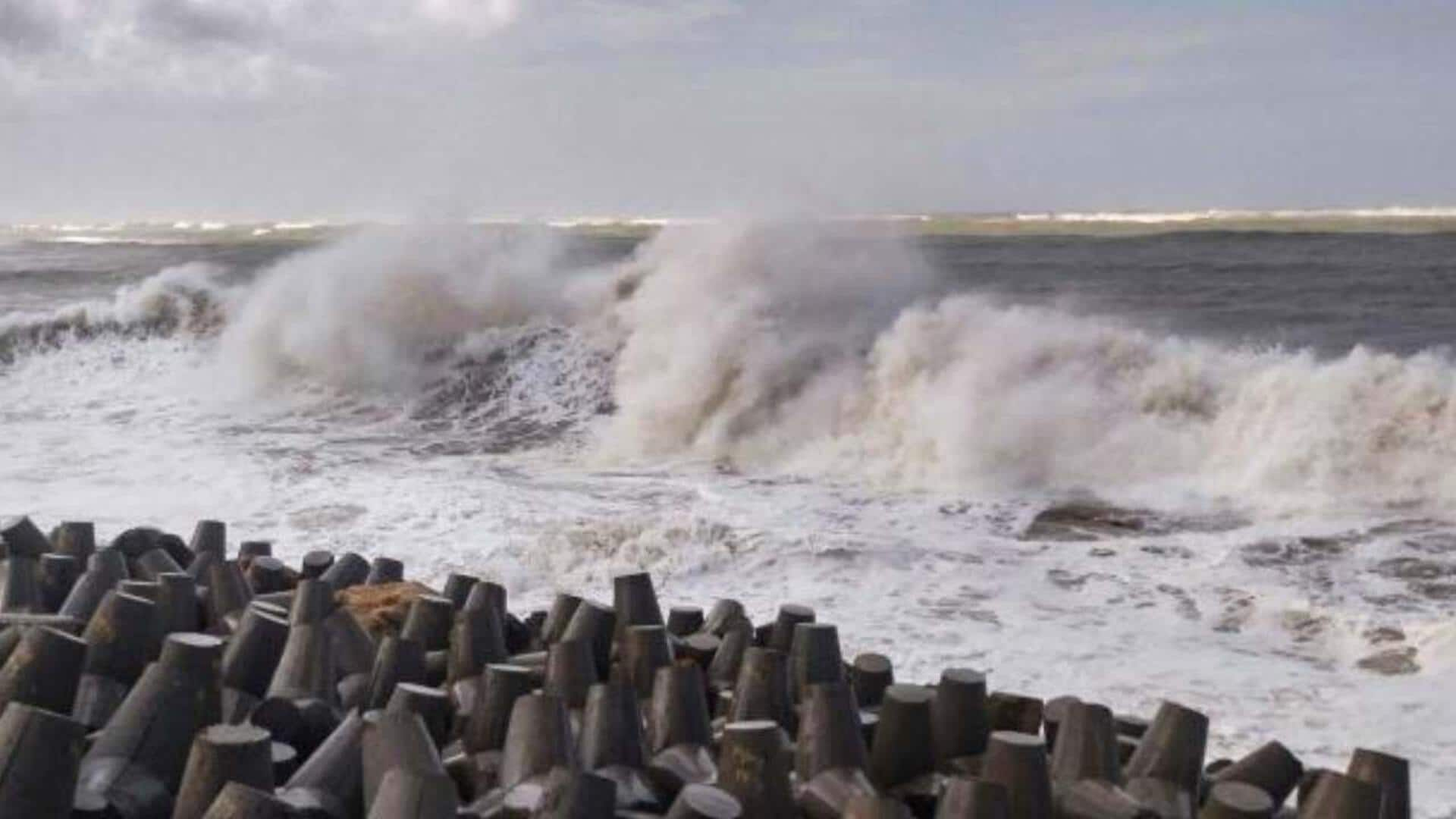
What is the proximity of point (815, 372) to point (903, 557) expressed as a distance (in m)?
6.74

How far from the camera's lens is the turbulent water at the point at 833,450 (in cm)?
819

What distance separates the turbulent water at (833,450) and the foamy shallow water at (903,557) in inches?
1.3

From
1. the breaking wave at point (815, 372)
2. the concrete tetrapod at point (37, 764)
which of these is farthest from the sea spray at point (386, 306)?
the concrete tetrapod at point (37, 764)

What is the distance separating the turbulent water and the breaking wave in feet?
0.17

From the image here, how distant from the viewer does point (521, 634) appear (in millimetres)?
5555

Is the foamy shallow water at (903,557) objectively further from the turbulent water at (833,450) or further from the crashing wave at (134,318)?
the crashing wave at (134,318)

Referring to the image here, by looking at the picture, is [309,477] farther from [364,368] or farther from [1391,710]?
[1391,710]

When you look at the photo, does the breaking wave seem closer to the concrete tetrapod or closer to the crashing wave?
the crashing wave

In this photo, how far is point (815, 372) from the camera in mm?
16453

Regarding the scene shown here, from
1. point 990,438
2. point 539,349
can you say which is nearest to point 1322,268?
point 539,349

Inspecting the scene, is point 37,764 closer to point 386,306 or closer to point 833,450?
point 833,450

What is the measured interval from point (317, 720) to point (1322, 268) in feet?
121

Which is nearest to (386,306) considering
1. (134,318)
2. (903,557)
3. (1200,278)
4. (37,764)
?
(134,318)

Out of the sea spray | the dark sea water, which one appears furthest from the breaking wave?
the dark sea water
